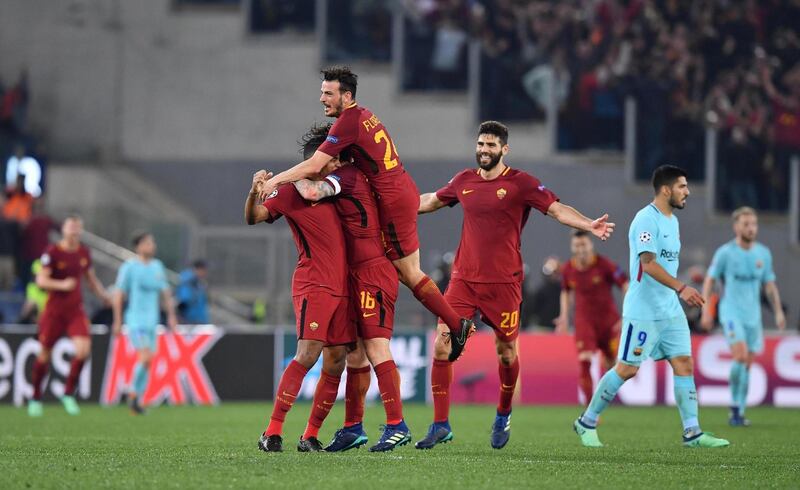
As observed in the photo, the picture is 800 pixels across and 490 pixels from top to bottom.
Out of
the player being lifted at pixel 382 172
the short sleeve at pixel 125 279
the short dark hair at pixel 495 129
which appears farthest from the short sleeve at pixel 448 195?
the short sleeve at pixel 125 279

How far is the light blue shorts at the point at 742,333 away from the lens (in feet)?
47.3

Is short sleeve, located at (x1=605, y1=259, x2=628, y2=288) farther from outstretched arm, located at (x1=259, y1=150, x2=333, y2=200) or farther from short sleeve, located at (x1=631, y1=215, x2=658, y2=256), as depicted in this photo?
outstretched arm, located at (x1=259, y1=150, x2=333, y2=200)

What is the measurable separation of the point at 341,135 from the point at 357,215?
60cm

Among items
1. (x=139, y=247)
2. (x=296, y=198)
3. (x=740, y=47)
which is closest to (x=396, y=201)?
(x=296, y=198)

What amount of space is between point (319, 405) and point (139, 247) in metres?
7.92

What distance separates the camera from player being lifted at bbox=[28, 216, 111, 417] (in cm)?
1614

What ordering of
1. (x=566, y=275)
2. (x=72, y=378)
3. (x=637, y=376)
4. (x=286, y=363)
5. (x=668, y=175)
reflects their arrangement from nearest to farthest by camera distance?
(x=668, y=175) → (x=566, y=275) → (x=72, y=378) → (x=637, y=376) → (x=286, y=363)

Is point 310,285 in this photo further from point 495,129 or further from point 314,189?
point 495,129

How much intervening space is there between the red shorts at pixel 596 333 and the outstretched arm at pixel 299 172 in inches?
288

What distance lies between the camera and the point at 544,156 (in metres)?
23.8

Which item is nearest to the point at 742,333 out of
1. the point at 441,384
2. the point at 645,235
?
the point at 645,235

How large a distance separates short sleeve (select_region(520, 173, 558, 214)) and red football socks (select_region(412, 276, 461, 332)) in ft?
3.85

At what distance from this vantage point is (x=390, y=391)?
9.30 m

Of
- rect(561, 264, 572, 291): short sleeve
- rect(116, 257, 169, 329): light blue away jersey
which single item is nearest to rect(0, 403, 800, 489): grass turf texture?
rect(561, 264, 572, 291): short sleeve
